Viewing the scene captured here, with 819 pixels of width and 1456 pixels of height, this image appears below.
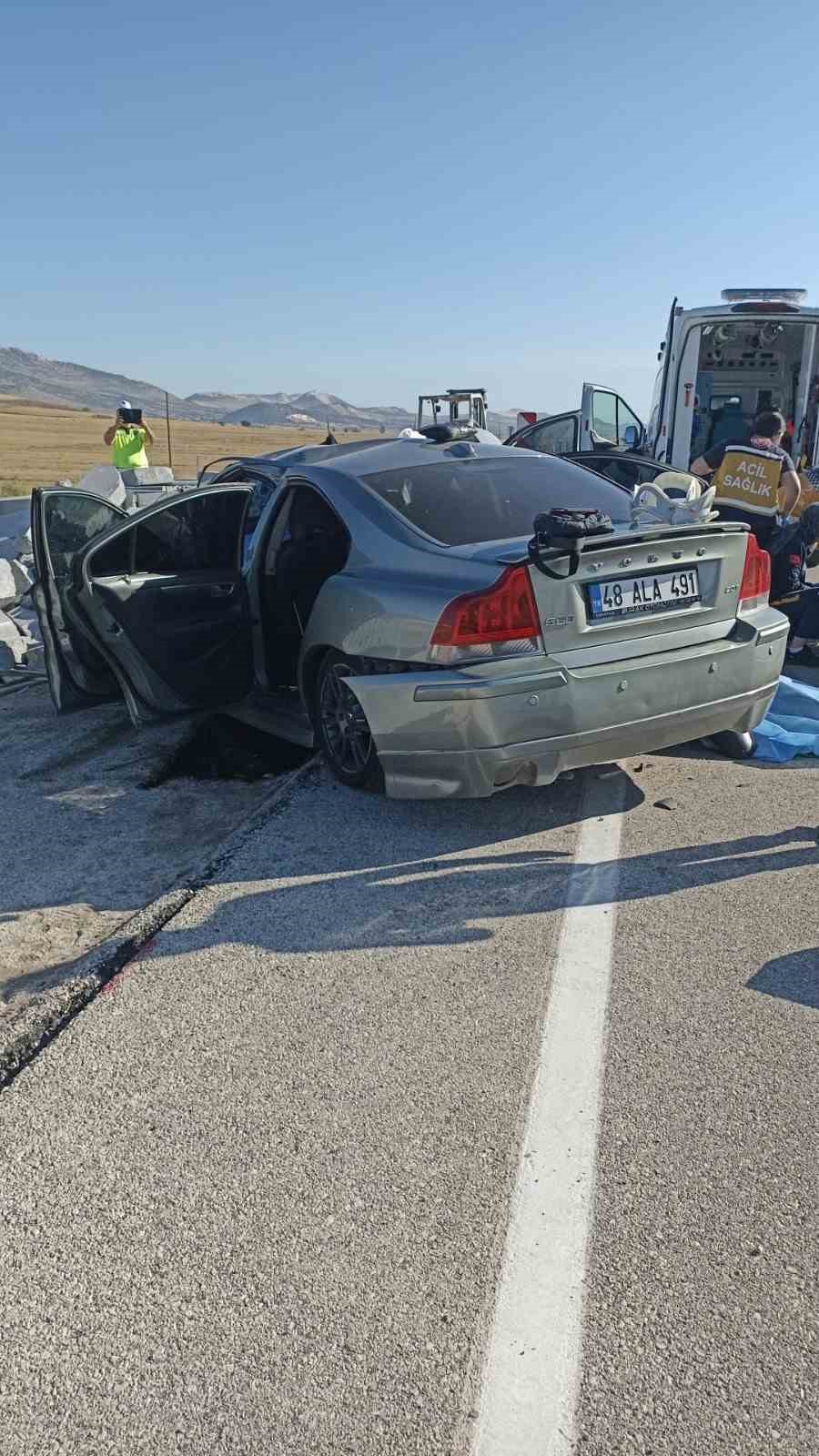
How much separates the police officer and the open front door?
417cm

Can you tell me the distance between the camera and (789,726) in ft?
19.8

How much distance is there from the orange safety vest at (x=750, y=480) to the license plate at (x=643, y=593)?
3497 millimetres

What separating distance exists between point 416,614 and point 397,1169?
2.35 meters

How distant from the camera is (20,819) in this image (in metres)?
5.05

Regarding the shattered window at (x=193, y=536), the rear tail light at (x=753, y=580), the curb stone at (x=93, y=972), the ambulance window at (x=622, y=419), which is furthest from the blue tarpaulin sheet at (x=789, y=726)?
the ambulance window at (x=622, y=419)

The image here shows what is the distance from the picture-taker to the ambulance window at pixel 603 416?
47.2 feet

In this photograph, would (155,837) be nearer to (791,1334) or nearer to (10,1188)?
(10,1188)

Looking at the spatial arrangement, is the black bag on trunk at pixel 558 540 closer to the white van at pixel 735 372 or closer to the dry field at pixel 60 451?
the white van at pixel 735 372

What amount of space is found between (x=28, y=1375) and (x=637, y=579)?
3412 mm

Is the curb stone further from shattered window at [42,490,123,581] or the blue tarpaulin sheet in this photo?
the blue tarpaulin sheet

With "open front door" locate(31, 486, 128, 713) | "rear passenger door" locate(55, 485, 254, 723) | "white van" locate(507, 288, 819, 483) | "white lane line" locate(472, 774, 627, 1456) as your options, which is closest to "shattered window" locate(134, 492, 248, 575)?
"rear passenger door" locate(55, 485, 254, 723)

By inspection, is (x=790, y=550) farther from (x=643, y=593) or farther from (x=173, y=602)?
(x=173, y=602)

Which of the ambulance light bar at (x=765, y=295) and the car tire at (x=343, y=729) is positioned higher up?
Answer: the ambulance light bar at (x=765, y=295)

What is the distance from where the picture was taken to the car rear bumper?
425 cm
